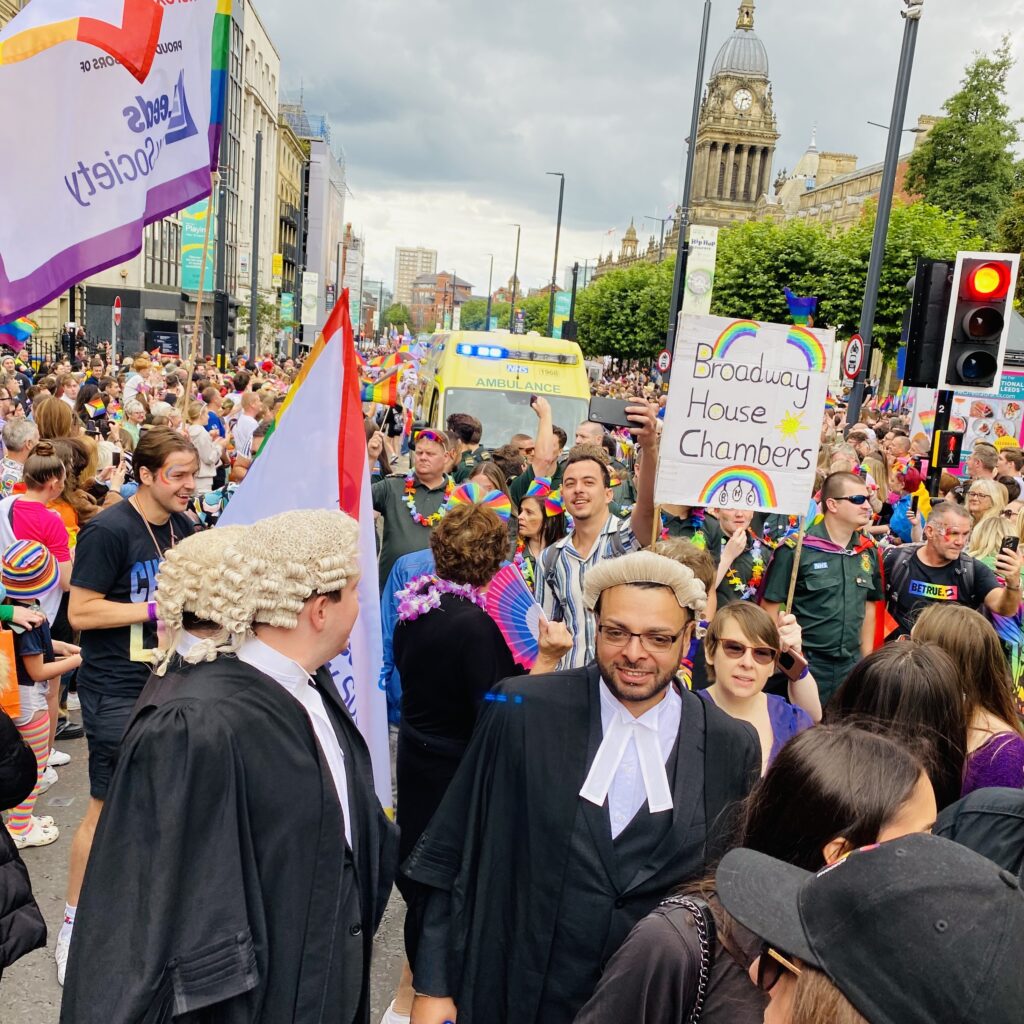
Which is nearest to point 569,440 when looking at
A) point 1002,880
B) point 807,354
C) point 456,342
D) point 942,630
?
point 456,342

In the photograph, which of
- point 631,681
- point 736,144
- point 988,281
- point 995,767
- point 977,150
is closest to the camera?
point 631,681

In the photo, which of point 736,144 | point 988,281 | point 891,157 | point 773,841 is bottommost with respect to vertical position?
point 773,841

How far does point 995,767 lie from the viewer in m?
3.15

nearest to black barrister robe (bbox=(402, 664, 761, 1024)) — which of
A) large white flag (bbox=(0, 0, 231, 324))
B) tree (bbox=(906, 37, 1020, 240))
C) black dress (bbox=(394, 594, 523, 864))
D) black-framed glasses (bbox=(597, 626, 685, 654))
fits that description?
Answer: black-framed glasses (bbox=(597, 626, 685, 654))

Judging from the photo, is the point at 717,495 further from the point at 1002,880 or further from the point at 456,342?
the point at 456,342

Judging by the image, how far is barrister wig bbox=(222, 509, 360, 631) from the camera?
2258mm

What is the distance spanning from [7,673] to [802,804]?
282 cm

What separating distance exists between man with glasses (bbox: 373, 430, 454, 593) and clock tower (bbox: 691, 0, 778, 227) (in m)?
115

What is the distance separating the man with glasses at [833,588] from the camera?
206 inches

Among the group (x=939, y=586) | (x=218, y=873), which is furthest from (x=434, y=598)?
(x=939, y=586)

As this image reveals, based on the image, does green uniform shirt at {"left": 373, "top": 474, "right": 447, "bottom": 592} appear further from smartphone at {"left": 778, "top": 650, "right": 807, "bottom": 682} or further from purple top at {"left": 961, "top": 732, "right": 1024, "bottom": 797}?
purple top at {"left": 961, "top": 732, "right": 1024, "bottom": 797}

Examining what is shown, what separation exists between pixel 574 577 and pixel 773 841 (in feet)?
8.39

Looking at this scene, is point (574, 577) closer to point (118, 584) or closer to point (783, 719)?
point (783, 719)

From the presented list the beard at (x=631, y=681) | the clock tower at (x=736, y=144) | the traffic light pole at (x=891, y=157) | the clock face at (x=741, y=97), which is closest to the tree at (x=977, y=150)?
the traffic light pole at (x=891, y=157)
